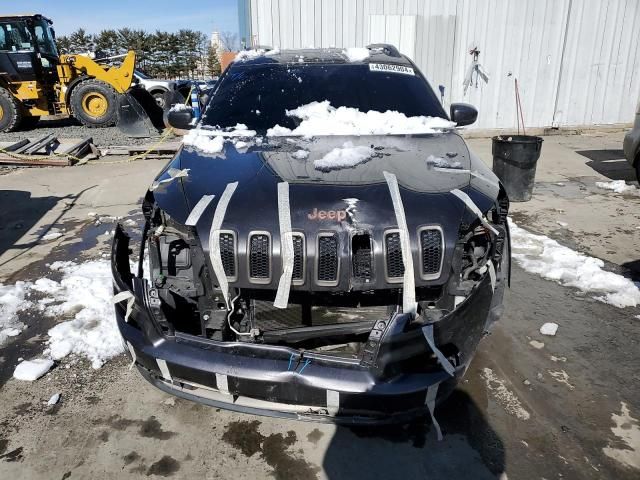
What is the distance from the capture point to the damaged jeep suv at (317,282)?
6.58 ft

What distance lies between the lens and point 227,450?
Answer: 238cm

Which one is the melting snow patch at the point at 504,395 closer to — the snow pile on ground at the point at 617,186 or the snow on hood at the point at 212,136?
the snow on hood at the point at 212,136

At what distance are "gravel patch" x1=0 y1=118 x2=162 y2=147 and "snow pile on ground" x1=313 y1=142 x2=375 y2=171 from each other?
9.25 m

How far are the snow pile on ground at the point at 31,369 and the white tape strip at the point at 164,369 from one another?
133 centimetres

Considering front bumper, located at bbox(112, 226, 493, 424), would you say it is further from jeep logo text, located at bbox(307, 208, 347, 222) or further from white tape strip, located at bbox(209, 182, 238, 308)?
jeep logo text, located at bbox(307, 208, 347, 222)

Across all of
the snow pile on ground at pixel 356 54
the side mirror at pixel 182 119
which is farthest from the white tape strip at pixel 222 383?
the snow pile on ground at pixel 356 54

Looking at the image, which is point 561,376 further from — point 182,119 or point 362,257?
point 182,119

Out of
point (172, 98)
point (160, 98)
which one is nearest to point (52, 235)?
point (172, 98)

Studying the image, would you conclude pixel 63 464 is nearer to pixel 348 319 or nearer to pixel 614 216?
pixel 348 319

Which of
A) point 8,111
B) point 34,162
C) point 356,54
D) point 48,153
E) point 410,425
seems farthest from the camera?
point 8,111

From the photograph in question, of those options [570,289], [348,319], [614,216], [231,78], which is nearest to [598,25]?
[614,216]

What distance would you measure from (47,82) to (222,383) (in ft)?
47.6

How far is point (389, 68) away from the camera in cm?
386

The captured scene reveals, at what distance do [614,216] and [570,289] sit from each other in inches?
101
